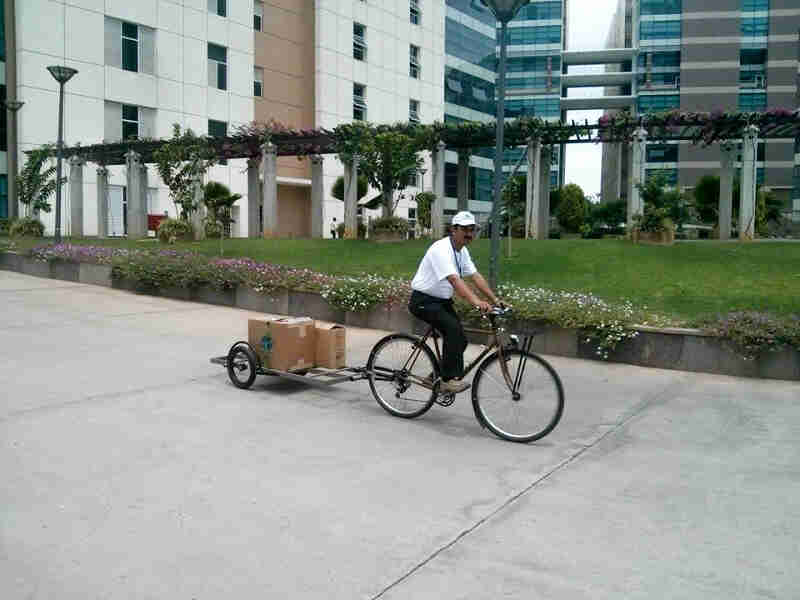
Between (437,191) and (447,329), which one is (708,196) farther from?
(447,329)

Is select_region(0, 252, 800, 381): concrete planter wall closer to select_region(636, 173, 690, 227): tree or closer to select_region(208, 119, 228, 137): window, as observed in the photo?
select_region(636, 173, 690, 227): tree

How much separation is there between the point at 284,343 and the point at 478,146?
20790mm

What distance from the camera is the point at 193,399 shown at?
→ 7410mm

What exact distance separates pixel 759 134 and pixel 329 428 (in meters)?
21.4

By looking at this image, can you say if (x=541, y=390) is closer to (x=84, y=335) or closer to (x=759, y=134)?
(x=84, y=335)

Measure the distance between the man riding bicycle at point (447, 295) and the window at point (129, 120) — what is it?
3337 centimetres

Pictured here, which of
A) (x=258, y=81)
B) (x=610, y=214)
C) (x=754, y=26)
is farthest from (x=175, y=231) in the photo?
(x=754, y=26)

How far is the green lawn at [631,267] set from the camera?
456 inches

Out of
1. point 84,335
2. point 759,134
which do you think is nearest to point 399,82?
point 759,134

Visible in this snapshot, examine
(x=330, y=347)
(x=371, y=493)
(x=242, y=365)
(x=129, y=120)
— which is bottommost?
(x=371, y=493)

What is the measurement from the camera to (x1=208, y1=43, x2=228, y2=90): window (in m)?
40.9

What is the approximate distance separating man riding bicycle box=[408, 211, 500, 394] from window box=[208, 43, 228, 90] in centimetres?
3733

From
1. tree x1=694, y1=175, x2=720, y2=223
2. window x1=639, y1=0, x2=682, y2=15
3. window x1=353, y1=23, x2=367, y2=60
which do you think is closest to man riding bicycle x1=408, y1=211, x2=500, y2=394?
tree x1=694, y1=175, x2=720, y2=223

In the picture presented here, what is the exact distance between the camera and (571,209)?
38656 mm
